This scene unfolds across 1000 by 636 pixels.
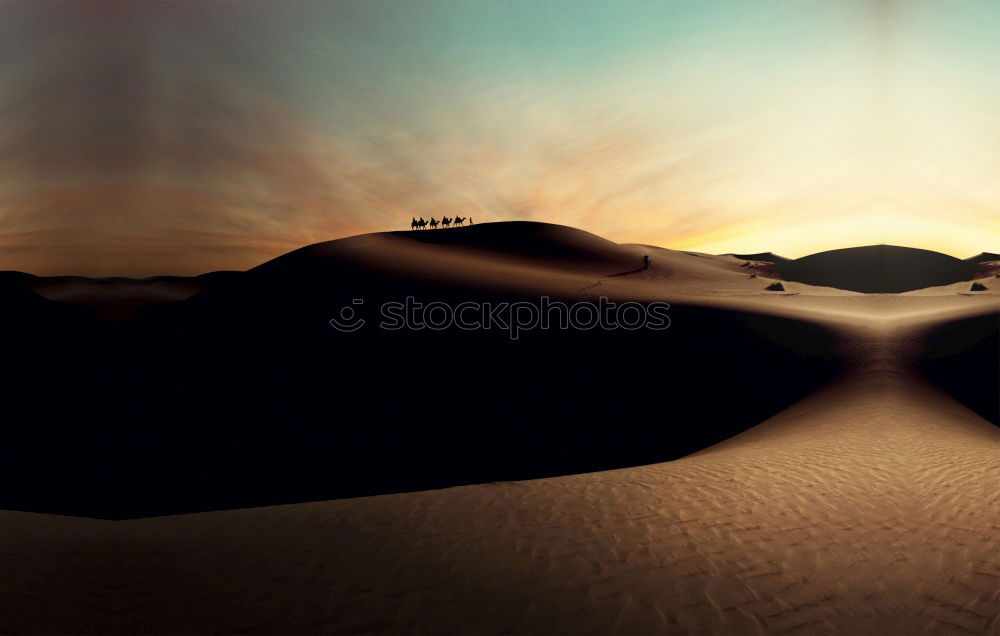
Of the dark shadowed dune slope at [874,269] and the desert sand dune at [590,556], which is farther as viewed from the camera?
the dark shadowed dune slope at [874,269]

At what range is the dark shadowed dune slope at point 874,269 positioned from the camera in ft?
195

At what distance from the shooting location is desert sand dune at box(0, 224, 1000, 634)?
17.5 ft

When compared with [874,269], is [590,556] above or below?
below

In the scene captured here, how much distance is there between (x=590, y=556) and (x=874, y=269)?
64558 mm

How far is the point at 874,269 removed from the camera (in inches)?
2329

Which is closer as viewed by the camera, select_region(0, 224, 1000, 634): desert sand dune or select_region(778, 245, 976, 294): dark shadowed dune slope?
select_region(0, 224, 1000, 634): desert sand dune

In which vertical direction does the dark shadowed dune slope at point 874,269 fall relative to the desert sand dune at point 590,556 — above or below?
above

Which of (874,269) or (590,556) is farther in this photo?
(874,269)

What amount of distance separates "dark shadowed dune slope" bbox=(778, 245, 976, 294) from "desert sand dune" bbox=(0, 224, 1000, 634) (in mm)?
52997

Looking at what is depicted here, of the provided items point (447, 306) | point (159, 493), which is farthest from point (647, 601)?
point (447, 306)

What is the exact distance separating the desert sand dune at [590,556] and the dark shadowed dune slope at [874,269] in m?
53.0

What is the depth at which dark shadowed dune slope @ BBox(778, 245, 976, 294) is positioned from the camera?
59.5 m

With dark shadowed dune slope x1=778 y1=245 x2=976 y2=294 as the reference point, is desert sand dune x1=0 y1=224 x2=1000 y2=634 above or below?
below

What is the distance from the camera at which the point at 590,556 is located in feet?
22.6
